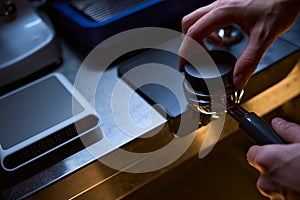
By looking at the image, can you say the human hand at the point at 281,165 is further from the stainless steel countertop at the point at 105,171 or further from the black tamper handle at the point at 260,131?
the stainless steel countertop at the point at 105,171

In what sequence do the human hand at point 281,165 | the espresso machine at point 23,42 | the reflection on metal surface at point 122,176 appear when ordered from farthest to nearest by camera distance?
1. the espresso machine at point 23,42
2. the reflection on metal surface at point 122,176
3. the human hand at point 281,165

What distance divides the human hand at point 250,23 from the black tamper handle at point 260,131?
0.06m

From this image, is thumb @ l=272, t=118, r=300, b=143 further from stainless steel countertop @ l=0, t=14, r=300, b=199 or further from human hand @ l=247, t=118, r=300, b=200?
stainless steel countertop @ l=0, t=14, r=300, b=199

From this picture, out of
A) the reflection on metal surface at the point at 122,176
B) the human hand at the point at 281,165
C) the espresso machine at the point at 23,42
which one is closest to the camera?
the human hand at the point at 281,165

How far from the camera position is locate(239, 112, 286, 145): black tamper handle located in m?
0.49

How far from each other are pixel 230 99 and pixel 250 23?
0.11 meters

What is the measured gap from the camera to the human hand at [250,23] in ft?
1.80

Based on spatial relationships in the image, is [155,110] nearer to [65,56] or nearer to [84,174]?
[84,174]

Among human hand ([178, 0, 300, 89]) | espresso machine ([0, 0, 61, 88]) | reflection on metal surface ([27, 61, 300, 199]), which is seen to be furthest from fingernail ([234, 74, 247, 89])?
espresso machine ([0, 0, 61, 88])

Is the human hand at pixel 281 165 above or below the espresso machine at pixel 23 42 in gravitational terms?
below

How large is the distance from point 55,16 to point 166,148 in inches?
15.1


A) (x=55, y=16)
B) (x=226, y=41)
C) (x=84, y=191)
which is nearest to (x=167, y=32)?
(x=226, y=41)

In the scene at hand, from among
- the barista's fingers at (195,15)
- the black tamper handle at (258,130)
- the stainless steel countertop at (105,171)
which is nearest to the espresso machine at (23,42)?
the stainless steel countertop at (105,171)

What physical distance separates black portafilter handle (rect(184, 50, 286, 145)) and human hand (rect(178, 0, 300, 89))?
2 cm
